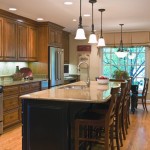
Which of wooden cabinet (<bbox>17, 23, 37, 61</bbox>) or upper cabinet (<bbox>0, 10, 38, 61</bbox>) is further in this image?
wooden cabinet (<bbox>17, 23, 37, 61</bbox>)

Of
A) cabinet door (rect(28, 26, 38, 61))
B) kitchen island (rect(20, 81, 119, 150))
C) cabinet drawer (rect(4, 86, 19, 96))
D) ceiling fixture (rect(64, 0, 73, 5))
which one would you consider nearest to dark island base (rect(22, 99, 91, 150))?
kitchen island (rect(20, 81, 119, 150))

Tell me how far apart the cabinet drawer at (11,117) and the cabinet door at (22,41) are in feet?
4.77

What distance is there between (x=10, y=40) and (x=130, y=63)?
458 cm

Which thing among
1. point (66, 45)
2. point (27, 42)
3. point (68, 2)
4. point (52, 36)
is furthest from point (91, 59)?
point (68, 2)

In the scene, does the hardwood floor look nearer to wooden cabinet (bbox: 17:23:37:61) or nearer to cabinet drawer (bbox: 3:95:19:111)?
cabinet drawer (bbox: 3:95:19:111)

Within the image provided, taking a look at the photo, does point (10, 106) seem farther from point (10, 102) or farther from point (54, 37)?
point (54, 37)

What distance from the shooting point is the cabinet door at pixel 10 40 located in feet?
18.0

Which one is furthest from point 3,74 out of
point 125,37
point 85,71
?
point 125,37

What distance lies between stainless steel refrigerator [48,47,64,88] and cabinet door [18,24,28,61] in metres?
0.79

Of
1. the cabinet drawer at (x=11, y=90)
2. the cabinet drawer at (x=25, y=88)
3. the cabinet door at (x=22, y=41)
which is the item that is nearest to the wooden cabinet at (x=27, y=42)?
the cabinet door at (x=22, y=41)

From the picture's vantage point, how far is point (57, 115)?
10.2 ft

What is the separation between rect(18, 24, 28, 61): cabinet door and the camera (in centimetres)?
605

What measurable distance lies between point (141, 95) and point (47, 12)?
11.8 ft

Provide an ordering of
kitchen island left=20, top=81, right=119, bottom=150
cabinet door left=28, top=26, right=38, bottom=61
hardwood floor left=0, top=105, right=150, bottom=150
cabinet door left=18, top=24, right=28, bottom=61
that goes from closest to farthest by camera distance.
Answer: kitchen island left=20, top=81, right=119, bottom=150 → hardwood floor left=0, top=105, right=150, bottom=150 → cabinet door left=18, top=24, right=28, bottom=61 → cabinet door left=28, top=26, right=38, bottom=61
